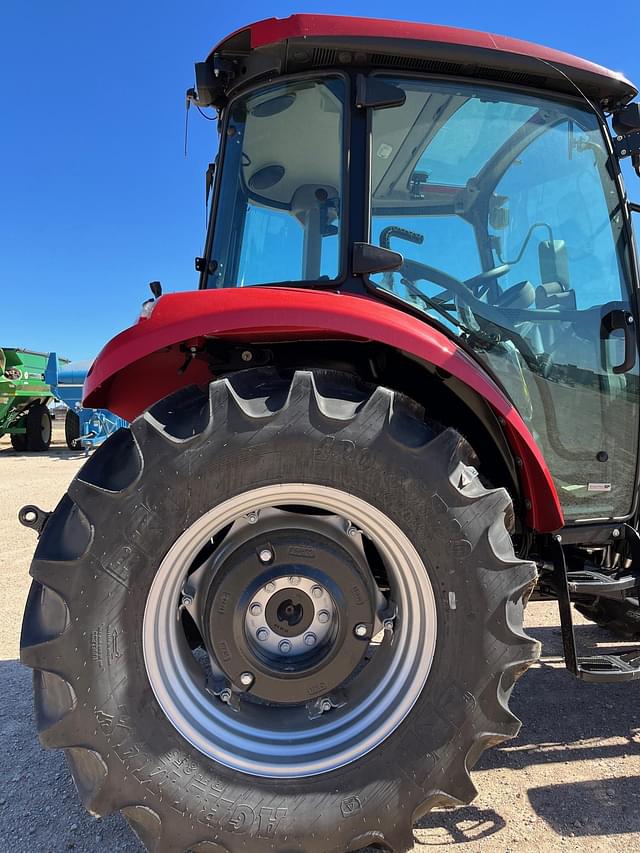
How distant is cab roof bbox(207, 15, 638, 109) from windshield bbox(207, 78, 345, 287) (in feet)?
0.24

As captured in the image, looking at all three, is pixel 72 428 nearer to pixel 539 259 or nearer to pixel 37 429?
pixel 37 429

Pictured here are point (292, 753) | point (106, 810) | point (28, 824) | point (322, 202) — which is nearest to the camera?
point (106, 810)

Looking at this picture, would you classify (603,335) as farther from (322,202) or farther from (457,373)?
(322,202)

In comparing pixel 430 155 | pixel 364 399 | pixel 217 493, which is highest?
pixel 430 155

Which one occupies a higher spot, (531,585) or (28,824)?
(531,585)

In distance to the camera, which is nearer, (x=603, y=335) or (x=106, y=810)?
(x=106, y=810)

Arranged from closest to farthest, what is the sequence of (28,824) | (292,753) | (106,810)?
(106,810) < (292,753) < (28,824)

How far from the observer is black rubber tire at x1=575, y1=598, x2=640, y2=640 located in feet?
6.56

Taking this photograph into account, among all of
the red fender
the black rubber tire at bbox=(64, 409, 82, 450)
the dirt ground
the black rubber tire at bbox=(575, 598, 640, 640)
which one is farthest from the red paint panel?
the black rubber tire at bbox=(64, 409, 82, 450)

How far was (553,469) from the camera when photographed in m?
1.94

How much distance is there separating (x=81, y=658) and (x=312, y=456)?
2.38ft

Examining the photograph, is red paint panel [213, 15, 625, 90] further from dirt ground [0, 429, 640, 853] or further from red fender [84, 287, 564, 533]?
dirt ground [0, 429, 640, 853]

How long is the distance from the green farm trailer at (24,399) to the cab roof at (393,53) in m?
11.2

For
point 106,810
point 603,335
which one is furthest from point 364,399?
point 106,810
